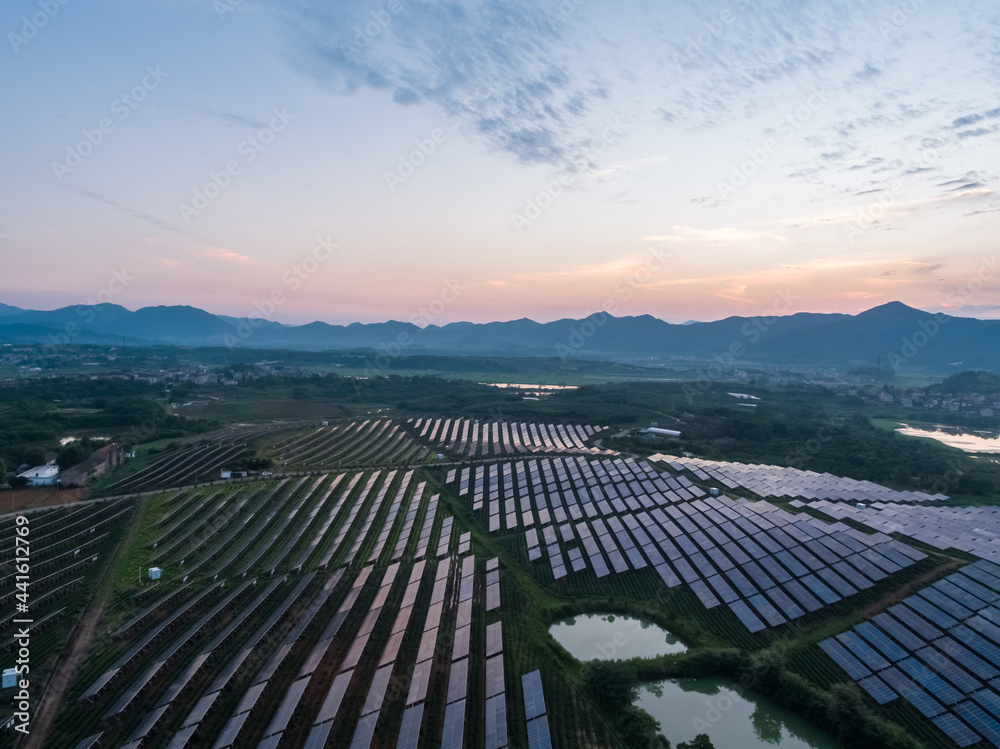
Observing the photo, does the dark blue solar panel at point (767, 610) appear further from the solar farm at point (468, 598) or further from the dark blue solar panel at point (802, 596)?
the dark blue solar panel at point (802, 596)

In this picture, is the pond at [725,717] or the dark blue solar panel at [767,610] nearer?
the pond at [725,717]

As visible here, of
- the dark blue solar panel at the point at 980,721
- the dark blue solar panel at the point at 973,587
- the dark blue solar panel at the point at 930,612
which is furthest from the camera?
the dark blue solar panel at the point at 973,587

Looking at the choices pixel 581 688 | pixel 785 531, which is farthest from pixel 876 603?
pixel 581 688

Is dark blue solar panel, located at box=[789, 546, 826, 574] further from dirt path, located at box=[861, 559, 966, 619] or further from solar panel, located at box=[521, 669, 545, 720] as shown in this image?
solar panel, located at box=[521, 669, 545, 720]

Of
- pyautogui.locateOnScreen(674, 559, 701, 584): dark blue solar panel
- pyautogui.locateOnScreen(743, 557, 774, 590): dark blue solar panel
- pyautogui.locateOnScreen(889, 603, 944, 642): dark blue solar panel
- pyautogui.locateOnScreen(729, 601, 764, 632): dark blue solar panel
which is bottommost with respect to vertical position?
pyautogui.locateOnScreen(729, 601, 764, 632): dark blue solar panel

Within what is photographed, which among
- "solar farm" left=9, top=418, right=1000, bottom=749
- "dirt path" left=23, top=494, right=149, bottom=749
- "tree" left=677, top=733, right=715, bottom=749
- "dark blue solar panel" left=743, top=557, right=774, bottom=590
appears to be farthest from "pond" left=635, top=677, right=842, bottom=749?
"dirt path" left=23, top=494, right=149, bottom=749

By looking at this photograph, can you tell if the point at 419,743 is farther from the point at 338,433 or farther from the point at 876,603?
the point at 338,433

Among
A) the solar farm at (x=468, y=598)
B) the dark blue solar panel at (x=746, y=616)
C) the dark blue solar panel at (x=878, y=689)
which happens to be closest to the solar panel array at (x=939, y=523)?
the solar farm at (x=468, y=598)
